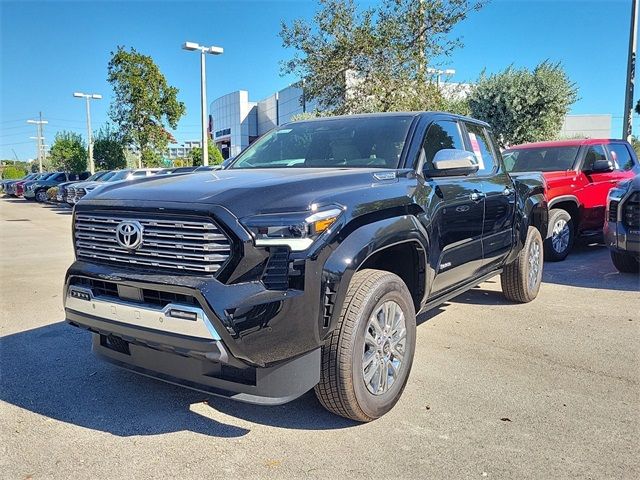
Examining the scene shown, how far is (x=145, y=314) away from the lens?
276 centimetres

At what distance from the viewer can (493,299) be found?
6301mm

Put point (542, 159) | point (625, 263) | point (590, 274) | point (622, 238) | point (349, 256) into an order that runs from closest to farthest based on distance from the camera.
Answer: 1. point (349, 256)
2. point (622, 238)
3. point (625, 263)
4. point (590, 274)
5. point (542, 159)

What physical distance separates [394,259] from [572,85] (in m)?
17.4

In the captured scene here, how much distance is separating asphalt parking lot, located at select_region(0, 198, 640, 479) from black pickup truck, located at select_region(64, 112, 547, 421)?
330 mm

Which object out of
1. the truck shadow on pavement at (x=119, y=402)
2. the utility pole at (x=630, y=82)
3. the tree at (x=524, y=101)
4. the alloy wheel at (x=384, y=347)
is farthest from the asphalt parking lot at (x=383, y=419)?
the tree at (x=524, y=101)

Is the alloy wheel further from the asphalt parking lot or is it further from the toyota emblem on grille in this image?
the toyota emblem on grille

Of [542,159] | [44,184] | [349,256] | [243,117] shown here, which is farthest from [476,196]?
[243,117]

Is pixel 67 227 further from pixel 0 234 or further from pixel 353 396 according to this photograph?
pixel 353 396

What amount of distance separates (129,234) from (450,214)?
2324mm

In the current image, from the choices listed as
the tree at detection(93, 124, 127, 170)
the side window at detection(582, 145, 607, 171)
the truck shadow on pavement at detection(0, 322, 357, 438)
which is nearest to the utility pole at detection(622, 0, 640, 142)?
the side window at detection(582, 145, 607, 171)

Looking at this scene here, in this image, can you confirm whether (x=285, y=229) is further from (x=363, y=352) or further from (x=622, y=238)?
(x=622, y=238)

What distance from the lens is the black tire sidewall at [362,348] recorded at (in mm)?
2990

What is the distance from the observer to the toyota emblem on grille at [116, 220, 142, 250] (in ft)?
9.53

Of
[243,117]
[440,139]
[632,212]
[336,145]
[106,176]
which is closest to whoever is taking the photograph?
[336,145]
